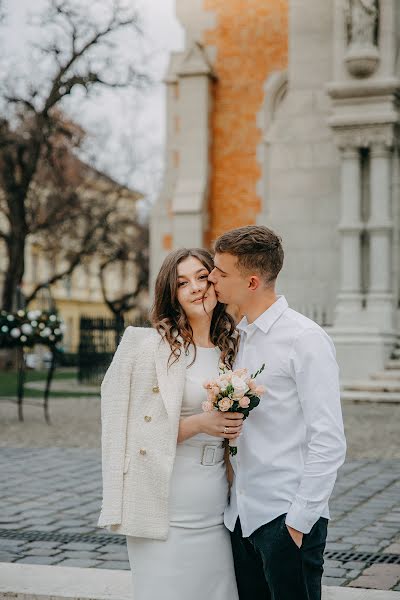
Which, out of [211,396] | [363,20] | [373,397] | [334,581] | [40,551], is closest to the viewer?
[211,396]

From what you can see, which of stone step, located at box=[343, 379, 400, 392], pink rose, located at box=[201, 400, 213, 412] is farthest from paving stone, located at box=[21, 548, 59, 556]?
→ stone step, located at box=[343, 379, 400, 392]

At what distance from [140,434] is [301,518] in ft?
2.32

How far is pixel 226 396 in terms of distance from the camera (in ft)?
10.7

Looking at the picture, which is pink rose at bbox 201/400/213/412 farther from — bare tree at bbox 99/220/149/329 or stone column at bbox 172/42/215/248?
→ bare tree at bbox 99/220/149/329

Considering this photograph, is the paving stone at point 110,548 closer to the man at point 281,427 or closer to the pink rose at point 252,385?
the man at point 281,427

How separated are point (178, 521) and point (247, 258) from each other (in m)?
1.00

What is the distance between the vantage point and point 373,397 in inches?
646

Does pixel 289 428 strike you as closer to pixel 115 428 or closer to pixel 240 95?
pixel 115 428

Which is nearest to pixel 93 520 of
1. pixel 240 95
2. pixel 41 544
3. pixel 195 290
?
pixel 41 544

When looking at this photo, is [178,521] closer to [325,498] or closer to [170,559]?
[170,559]

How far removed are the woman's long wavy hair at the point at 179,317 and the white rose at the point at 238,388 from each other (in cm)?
46

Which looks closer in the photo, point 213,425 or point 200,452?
point 213,425

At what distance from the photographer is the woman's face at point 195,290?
3.71 meters

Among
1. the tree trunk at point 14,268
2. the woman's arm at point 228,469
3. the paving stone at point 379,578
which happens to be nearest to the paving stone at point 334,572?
the paving stone at point 379,578
